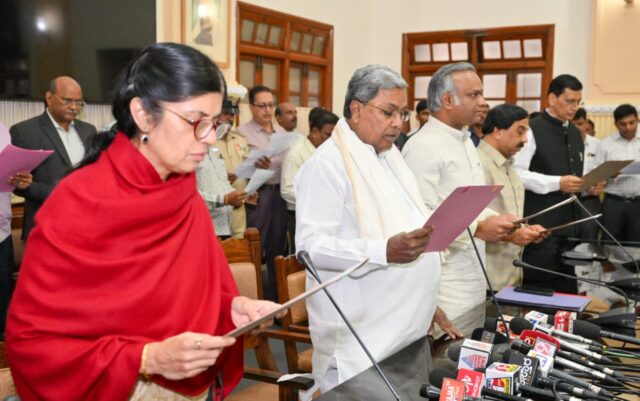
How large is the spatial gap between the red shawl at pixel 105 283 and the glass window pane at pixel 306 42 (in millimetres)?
7204

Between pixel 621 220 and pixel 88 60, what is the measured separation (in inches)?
169

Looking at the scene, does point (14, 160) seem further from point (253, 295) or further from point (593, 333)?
point (593, 333)

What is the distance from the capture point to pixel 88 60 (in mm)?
5406

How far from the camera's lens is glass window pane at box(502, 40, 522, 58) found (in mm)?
8781

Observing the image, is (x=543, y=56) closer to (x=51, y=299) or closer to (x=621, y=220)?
(x=621, y=220)

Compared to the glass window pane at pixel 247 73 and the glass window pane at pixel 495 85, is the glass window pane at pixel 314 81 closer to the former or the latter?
the glass window pane at pixel 247 73

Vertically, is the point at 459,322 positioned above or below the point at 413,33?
below

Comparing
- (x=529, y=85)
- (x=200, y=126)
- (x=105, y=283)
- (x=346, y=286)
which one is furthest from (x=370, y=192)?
(x=529, y=85)

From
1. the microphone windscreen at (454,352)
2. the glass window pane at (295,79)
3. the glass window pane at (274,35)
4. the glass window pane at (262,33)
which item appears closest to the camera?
the microphone windscreen at (454,352)

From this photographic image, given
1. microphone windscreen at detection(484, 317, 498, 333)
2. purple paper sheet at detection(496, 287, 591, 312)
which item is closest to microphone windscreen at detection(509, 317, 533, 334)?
microphone windscreen at detection(484, 317, 498, 333)

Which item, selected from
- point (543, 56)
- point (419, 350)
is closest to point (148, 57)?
point (419, 350)

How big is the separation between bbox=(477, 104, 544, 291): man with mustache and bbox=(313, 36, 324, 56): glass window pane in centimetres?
557

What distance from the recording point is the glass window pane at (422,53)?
30.6 ft

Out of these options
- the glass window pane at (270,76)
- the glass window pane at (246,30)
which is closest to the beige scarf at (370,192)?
the glass window pane at (246,30)
